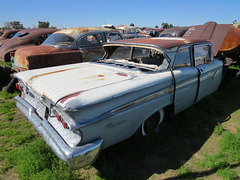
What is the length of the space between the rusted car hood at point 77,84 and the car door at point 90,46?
2.76m

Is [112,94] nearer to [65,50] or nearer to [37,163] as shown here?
[37,163]

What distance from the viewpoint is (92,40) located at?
581 cm

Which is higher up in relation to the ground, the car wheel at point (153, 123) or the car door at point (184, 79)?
the car door at point (184, 79)

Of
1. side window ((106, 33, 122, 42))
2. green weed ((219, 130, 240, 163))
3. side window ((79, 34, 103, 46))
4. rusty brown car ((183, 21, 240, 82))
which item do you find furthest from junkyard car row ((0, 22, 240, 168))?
rusty brown car ((183, 21, 240, 82))

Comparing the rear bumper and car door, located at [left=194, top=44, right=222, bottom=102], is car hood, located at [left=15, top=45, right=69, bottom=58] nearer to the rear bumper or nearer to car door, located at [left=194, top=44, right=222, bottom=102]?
the rear bumper

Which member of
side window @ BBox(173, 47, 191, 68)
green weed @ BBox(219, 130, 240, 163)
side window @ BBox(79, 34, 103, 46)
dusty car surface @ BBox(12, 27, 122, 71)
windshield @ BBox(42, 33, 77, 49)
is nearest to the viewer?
green weed @ BBox(219, 130, 240, 163)

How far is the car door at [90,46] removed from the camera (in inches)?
217

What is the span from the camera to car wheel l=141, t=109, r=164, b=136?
2.81m

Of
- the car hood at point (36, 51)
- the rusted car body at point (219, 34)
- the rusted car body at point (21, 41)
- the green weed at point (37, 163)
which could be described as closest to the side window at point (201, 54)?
the rusted car body at point (219, 34)

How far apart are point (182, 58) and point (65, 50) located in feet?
11.6

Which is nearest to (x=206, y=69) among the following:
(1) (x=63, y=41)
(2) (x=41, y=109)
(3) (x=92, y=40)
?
(2) (x=41, y=109)

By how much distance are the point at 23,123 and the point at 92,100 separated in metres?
2.30

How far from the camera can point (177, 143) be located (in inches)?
114

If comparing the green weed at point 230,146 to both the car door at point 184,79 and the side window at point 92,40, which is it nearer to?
the car door at point 184,79
